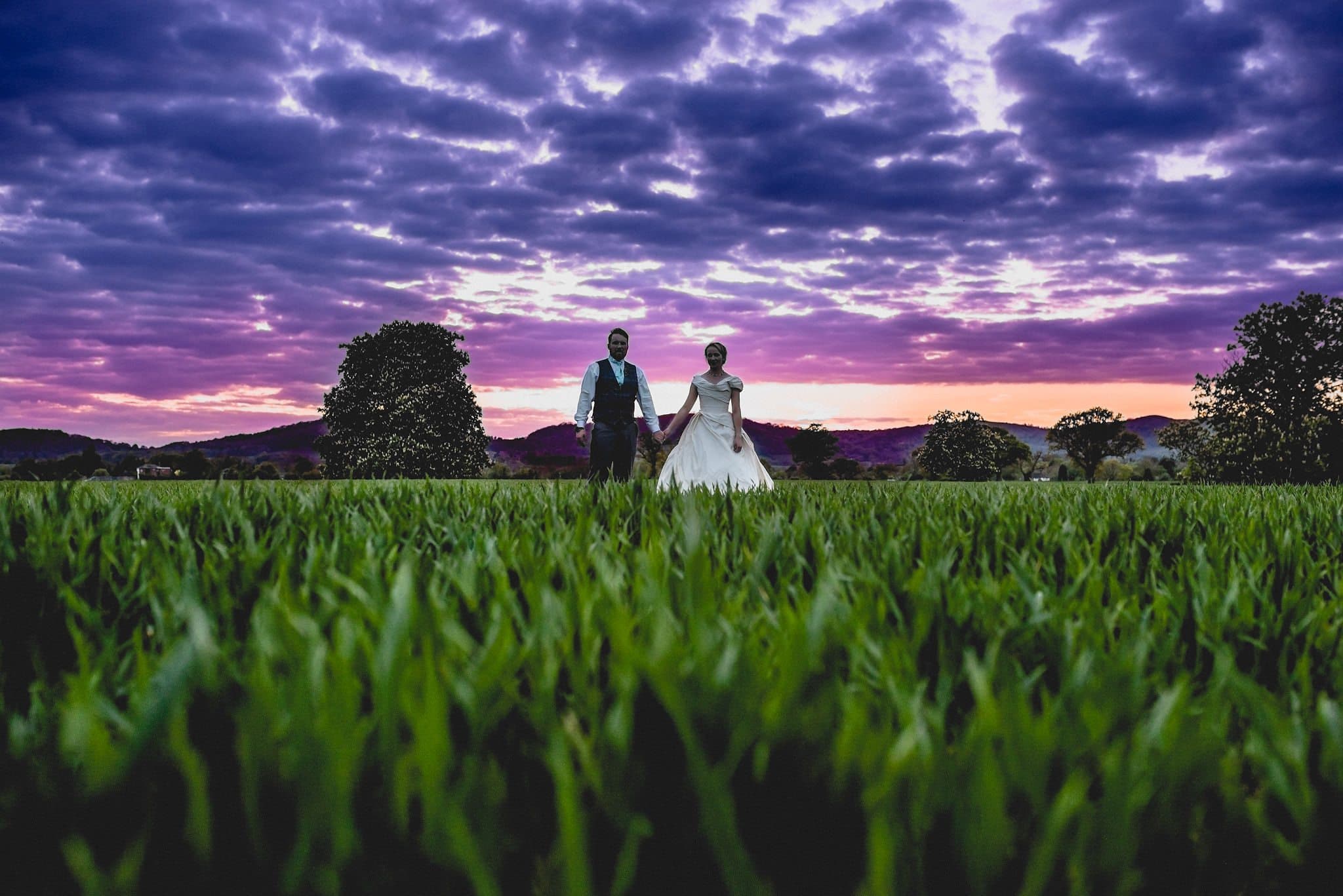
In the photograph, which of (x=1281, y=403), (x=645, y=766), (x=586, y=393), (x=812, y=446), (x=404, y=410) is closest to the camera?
(x=645, y=766)

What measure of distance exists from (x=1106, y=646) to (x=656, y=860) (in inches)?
64.6

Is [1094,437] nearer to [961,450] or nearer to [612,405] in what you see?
[961,450]

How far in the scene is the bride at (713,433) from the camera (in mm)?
14234

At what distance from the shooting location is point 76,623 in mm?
2801

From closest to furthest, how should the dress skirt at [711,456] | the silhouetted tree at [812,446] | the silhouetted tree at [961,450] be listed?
the dress skirt at [711,456], the silhouetted tree at [961,450], the silhouetted tree at [812,446]

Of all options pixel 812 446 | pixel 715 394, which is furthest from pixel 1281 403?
pixel 812 446

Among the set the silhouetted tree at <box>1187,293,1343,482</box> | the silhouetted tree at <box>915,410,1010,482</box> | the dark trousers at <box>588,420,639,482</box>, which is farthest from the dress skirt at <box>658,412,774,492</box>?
the silhouetted tree at <box>915,410,1010,482</box>

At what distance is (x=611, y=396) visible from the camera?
47.0 ft

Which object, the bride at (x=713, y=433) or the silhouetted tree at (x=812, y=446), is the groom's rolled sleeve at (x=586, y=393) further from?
the silhouetted tree at (x=812, y=446)

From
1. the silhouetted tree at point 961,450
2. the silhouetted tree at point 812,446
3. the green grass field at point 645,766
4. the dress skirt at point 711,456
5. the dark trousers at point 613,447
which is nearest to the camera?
the green grass field at point 645,766

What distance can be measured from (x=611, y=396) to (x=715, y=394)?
1.85 metres

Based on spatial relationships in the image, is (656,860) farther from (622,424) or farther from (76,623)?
(622,424)

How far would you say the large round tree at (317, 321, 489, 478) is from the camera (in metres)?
44.2

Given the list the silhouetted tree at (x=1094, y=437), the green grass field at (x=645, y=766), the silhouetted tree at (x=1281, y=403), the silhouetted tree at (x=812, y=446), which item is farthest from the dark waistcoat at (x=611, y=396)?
the silhouetted tree at (x=1094, y=437)
